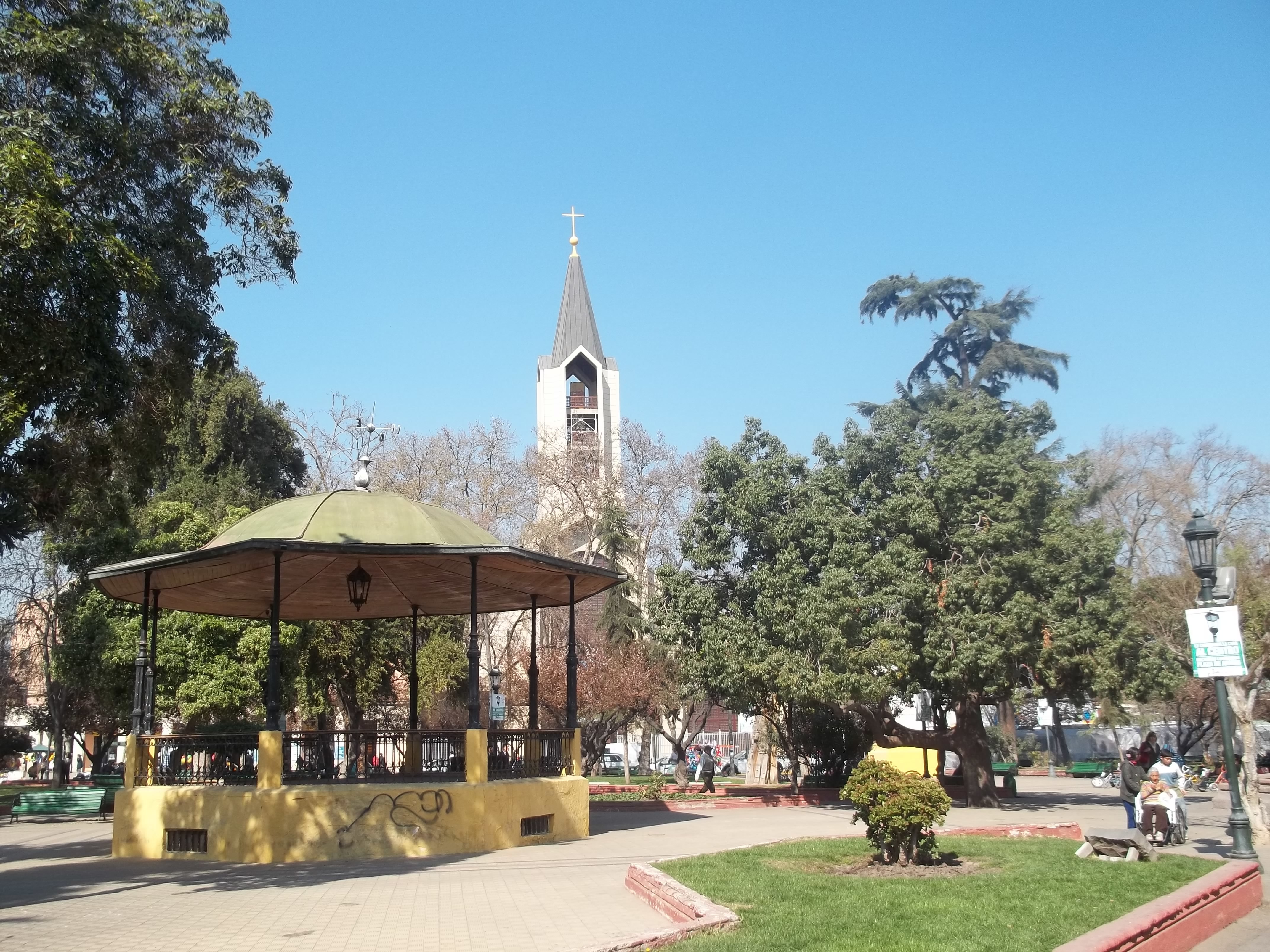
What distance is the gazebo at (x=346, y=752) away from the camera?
580 inches

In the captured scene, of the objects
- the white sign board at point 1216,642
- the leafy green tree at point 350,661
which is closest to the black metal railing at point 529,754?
the white sign board at point 1216,642

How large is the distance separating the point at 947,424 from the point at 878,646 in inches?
217

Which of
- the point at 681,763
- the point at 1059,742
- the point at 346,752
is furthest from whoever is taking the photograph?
the point at 1059,742

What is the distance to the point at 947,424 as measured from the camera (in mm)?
24375

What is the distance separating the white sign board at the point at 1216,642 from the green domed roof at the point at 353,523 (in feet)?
31.1

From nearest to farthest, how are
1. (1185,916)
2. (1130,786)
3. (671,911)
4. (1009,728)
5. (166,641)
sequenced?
(1185,916) < (671,911) < (1130,786) < (166,641) < (1009,728)

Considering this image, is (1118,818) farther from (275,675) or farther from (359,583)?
(275,675)

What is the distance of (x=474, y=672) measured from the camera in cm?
1606

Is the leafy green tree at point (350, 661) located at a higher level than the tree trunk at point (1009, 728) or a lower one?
higher

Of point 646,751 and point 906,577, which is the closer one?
point 906,577

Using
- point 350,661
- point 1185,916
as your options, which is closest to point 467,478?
point 350,661

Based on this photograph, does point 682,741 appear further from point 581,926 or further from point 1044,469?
point 581,926

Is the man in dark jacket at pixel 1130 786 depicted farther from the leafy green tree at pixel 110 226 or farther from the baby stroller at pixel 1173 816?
the leafy green tree at pixel 110 226

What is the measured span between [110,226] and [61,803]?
1946cm
